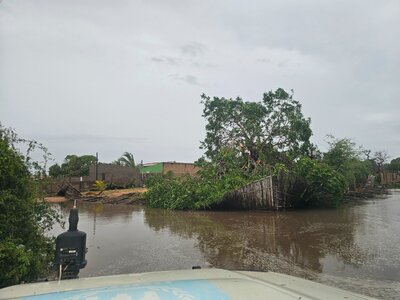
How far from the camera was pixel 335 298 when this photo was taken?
1.88 m

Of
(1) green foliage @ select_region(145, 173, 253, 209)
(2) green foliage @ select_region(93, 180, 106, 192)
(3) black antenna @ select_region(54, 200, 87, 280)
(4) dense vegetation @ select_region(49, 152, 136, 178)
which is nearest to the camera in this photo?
A: (3) black antenna @ select_region(54, 200, 87, 280)

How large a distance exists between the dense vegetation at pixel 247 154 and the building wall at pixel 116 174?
573 inches

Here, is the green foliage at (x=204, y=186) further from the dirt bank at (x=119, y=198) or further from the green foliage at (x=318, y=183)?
the green foliage at (x=318, y=183)

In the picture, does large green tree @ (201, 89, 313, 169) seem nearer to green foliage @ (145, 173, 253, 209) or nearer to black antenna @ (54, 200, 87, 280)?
green foliage @ (145, 173, 253, 209)

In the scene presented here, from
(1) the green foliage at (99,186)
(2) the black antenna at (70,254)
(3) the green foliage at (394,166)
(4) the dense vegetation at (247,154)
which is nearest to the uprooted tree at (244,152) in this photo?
(4) the dense vegetation at (247,154)

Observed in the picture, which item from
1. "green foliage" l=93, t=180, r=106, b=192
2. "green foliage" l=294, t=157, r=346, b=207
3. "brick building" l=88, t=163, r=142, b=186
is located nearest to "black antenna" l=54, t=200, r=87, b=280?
"green foliage" l=294, t=157, r=346, b=207

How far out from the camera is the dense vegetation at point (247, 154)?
18.8 meters

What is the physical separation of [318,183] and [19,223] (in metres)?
16.2

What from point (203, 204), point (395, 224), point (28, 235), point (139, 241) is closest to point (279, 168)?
point (203, 204)

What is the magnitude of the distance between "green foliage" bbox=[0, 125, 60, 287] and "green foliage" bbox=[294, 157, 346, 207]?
46.4ft

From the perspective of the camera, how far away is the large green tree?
22.7m

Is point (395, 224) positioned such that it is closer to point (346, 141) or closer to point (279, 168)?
point (279, 168)

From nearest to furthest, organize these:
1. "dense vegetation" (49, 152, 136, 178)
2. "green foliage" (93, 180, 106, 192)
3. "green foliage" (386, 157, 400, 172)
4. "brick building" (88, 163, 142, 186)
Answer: "green foliage" (93, 180, 106, 192) → "brick building" (88, 163, 142, 186) → "dense vegetation" (49, 152, 136, 178) → "green foliage" (386, 157, 400, 172)

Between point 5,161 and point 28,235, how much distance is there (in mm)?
1129
